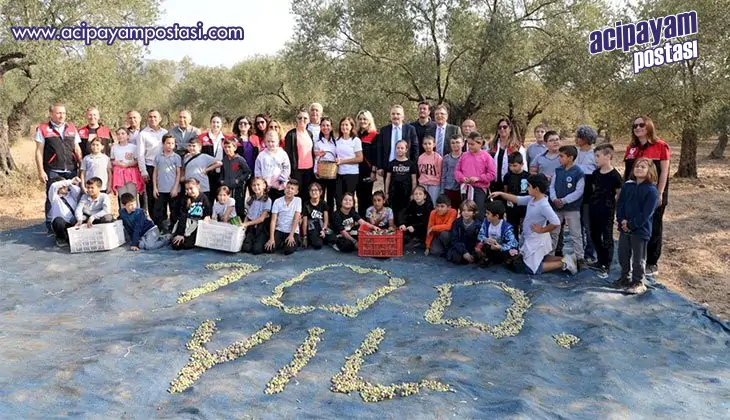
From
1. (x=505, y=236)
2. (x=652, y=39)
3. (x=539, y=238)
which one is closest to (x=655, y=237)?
(x=539, y=238)

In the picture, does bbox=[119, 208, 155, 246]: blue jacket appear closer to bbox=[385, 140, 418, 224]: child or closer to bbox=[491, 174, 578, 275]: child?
bbox=[385, 140, 418, 224]: child

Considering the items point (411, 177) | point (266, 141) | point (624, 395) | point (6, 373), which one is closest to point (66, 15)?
point (266, 141)

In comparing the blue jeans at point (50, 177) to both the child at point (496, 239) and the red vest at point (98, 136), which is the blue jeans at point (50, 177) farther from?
the child at point (496, 239)

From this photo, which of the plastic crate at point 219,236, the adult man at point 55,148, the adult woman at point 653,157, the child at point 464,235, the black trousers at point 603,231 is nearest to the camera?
the adult woman at point 653,157

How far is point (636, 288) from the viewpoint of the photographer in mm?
5594

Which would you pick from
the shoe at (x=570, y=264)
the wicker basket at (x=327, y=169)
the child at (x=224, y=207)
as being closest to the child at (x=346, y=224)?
the wicker basket at (x=327, y=169)

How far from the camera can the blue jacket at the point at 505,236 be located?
6.43m

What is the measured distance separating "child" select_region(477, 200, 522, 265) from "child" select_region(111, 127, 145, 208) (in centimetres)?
531

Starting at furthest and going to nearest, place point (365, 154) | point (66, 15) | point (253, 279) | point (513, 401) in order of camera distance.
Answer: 1. point (66, 15)
2. point (365, 154)
3. point (253, 279)
4. point (513, 401)

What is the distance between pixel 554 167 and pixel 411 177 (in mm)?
1961

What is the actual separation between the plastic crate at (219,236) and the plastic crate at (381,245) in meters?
1.65

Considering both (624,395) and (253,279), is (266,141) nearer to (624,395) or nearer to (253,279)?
(253,279)

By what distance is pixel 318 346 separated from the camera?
4375 millimetres

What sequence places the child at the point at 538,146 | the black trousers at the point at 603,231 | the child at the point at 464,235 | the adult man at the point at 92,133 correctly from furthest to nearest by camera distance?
1. the adult man at the point at 92,133
2. the child at the point at 538,146
3. the child at the point at 464,235
4. the black trousers at the point at 603,231
